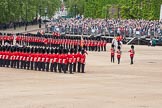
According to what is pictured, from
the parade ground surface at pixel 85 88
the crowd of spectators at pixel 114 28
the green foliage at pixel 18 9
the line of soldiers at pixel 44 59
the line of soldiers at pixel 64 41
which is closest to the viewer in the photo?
the parade ground surface at pixel 85 88

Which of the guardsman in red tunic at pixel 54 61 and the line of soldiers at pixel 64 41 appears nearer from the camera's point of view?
the guardsman in red tunic at pixel 54 61

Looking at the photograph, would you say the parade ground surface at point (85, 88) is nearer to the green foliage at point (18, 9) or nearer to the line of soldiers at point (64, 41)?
the line of soldiers at point (64, 41)

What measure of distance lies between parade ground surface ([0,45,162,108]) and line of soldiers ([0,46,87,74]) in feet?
2.72

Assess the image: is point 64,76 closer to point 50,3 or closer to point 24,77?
point 24,77

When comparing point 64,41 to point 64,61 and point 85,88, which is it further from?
point 85,88

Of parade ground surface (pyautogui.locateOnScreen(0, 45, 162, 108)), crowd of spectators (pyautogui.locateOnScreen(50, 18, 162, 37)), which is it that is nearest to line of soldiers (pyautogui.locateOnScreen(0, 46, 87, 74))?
parade ground surface (pyautogui.locateOnScreen(0, 45, 162, 108))

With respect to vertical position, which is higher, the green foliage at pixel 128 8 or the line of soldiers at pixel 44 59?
the green foliage at pixel 128 8

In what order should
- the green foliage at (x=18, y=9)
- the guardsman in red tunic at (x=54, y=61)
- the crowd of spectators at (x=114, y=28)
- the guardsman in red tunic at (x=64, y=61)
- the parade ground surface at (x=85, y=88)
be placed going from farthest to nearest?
the green foliage at (x=18, y=9)
the crowd of spectators at (x=114, y=28)
the guardsman in red tunic at (x=54, y=61)
the guardsman in red tunic at (x=64, y=61)
the parade ground surface at (x=85, y=88)

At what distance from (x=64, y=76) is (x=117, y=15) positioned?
78.4 m

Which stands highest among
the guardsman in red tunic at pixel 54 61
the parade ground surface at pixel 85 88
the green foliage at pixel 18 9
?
the green foliage at pixel 18 9

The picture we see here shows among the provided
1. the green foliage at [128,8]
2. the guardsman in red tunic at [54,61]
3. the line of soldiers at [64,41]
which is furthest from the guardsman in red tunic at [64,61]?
the green foliage at [128,8]

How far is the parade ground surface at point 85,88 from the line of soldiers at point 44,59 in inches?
32.7

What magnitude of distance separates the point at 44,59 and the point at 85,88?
8649 millimetres

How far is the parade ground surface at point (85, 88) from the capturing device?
20.0 metres
